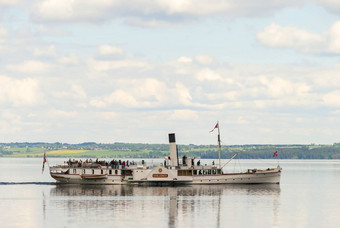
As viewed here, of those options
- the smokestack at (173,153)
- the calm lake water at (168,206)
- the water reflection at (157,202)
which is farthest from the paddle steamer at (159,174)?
the calm lake water at (168,206)

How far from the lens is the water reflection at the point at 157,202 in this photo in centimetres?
8044

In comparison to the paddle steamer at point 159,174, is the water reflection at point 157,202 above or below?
below

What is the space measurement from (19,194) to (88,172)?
71.8ft

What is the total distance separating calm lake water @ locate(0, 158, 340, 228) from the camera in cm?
7819

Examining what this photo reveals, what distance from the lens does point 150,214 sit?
85688 mm

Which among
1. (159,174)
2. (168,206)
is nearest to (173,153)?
(159,174)

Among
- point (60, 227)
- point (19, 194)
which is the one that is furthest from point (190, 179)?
point (60, 227)

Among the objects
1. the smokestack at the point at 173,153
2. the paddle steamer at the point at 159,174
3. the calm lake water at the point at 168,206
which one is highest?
the smokestack at the point at 173,153

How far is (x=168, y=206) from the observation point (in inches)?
3807

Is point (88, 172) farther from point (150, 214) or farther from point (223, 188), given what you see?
point (150, 214)

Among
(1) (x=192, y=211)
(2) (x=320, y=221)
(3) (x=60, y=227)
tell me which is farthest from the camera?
(1) (x=192, y=211)

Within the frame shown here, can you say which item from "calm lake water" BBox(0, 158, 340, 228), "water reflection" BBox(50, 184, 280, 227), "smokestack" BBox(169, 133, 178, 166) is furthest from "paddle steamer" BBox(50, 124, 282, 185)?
"calm lake water" BBox(0, 158, 340, 228)

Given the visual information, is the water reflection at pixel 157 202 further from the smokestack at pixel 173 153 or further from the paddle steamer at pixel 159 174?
the smokestack at pixel 173 153

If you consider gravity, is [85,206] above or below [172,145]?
below
